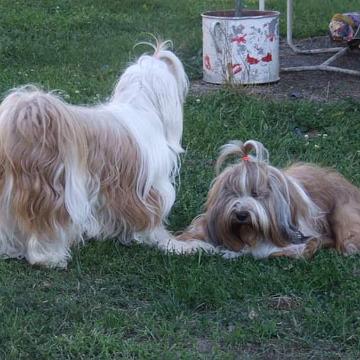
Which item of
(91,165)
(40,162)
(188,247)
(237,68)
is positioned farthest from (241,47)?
(40,162)

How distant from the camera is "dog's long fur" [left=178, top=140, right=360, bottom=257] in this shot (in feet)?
15.2

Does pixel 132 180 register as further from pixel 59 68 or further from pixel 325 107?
pixel 59 68

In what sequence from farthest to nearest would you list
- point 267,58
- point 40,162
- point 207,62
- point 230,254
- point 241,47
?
point 207,62 < point 267,58 < point 241,47 < point 230,254 < point 40,162

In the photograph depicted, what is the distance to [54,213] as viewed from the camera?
4.62 metres

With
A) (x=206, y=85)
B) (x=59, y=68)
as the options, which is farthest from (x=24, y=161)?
(x=59, y=68)

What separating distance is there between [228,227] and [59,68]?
5086 mm

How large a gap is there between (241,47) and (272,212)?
396 cm

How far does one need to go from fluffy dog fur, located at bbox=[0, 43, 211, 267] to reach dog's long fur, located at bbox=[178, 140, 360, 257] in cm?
30

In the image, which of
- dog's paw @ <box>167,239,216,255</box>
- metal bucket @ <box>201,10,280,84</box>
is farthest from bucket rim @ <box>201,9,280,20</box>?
dog's paw @ <box>167,239,216,255</box>

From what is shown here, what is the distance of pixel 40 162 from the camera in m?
4.53

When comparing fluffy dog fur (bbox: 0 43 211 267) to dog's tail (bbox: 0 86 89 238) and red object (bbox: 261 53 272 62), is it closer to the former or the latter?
dog's tail (bbox: 0 86 89 238)

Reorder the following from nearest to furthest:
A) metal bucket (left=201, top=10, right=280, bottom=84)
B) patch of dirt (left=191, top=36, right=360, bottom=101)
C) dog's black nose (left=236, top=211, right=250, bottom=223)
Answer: dog's black nose (left=236, top=211, right=250, bottom=223)
patch of dirt (left=191, top=36, right=360, bottom=101)
metal bucket (left=201, top=10, right=280, bottom=84)

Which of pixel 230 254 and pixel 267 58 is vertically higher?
pixel 267 58

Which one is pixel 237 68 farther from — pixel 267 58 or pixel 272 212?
pixel 272 212
